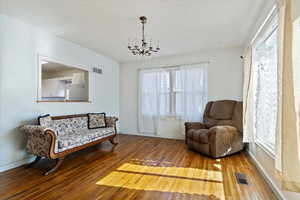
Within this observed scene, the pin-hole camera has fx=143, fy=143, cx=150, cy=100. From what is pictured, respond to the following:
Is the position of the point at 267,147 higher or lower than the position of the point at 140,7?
lower

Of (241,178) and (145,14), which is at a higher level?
(145,14)

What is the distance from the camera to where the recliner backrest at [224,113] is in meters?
3.41

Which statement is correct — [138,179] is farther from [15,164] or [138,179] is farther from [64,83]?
[64,83]

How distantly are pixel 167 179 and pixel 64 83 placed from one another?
14.1 ft

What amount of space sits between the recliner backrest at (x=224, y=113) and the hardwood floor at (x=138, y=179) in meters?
0.76

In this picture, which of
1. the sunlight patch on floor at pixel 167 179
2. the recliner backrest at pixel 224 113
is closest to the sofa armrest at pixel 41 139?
the sunlight patch on floor at pixel 167 179

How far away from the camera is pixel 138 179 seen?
7.00ft

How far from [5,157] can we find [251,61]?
472 cm

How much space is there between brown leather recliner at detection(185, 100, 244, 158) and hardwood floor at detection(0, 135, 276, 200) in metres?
0.19

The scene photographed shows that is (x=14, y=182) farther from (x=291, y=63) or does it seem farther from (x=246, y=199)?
(x=291, y=63)

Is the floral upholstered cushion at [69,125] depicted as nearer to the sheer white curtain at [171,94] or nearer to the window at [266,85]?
the sheer white curtain at [171,94]

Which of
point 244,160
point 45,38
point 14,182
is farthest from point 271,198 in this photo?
point 45,38

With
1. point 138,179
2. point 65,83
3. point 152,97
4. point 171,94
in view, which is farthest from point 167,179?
point 65,83

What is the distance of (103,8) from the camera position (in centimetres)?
223
